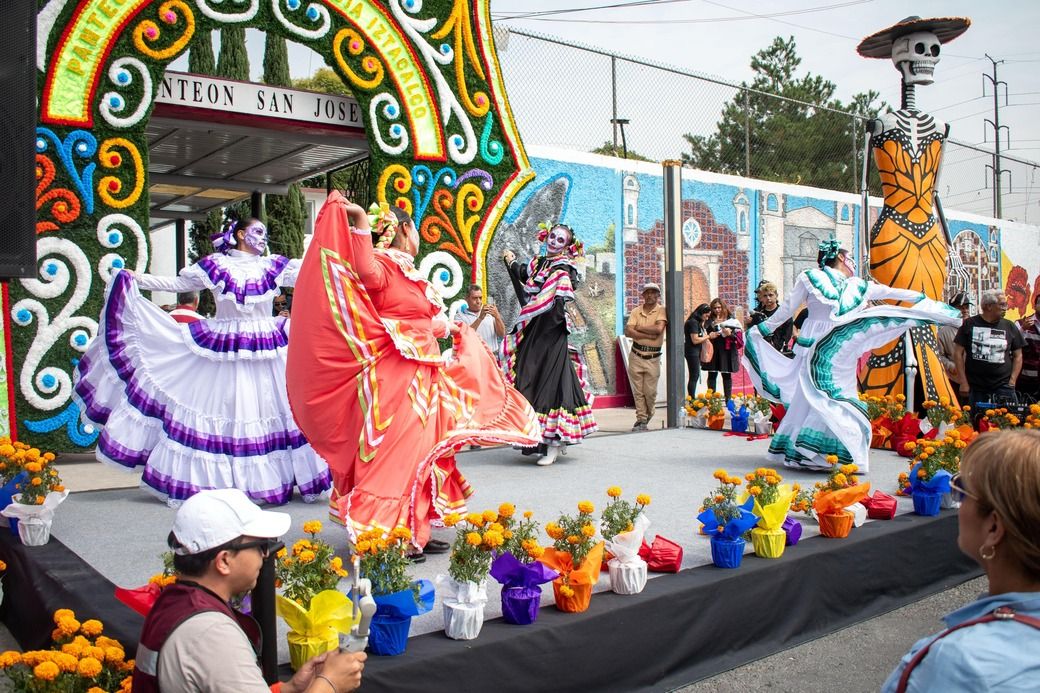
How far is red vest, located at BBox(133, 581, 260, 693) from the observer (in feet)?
5.79

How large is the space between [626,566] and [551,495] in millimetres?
2182


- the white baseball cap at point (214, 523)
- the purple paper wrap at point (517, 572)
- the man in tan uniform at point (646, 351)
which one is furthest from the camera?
the man in tan uniform at point (646, 351)

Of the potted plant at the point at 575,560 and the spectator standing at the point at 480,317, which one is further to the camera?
the spectator standing at the point at 480,317

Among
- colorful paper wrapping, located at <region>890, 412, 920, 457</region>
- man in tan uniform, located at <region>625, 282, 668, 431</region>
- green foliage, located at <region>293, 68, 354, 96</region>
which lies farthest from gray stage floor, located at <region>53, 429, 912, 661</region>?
green foliage, located at <region>293, 68, 354, 96</region>

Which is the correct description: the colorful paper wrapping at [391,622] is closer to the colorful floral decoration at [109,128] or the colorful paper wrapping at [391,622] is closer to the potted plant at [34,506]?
the potted plant at [34,506]

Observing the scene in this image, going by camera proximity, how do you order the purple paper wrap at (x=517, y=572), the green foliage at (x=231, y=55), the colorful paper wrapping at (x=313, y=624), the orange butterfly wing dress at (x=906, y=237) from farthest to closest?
the green foliage at (x=231, y=55) < the orange butterfly wing dress at (x=906, y=237) < the purple paper wrap at (x=517, y=572) < the colorful paper wrapping at (x=313, y=624)

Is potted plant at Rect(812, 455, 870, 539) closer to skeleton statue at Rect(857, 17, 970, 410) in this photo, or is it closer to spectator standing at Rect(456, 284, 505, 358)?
spectator standing at Rect(456, 284, 505, 358)

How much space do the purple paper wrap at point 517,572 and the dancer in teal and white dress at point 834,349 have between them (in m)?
3.56

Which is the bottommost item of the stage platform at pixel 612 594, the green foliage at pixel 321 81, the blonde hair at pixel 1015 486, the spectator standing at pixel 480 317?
the stage platform at pixel 612 594

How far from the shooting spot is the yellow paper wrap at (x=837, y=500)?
4250 mm

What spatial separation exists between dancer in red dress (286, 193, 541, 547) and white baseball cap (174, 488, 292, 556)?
1.88 meters

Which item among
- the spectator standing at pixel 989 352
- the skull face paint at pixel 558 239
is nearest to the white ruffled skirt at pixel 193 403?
the skull face paint at pixel 558 239

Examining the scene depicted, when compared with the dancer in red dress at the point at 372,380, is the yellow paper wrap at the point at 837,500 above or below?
below

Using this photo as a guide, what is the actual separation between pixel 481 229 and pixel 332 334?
425 cm
